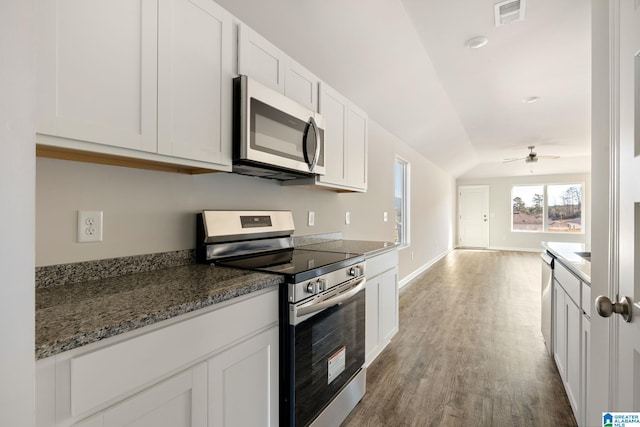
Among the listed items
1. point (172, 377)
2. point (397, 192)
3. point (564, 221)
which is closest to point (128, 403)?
point (172, 377)

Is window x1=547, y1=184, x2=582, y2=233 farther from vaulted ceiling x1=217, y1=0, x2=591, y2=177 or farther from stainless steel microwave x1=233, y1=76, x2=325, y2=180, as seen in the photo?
stainless steel microwave x1=233, y1=76, x2=325, y2=180

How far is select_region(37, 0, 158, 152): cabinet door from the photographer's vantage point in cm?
91

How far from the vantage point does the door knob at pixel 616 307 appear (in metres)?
0.79

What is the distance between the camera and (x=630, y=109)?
79 cm

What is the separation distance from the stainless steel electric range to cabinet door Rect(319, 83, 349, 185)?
1.73ft

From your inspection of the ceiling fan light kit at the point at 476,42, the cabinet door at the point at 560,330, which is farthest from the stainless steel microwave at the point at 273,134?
the cabinet door at the point at 560,330

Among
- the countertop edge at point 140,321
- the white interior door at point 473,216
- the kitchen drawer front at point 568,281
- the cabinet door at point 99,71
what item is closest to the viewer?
the countertop edge at point 140,321

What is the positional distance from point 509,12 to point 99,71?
243 cm

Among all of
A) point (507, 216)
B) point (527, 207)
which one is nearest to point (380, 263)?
point (507, 216)

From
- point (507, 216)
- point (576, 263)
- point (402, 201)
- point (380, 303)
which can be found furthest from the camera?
point (507, 216)

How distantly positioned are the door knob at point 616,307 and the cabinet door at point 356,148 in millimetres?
1819

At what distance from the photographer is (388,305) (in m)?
2.58

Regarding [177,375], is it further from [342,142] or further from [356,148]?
[356,148]

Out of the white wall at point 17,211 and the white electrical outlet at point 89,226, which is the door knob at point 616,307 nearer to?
the white wall at point 17,211
